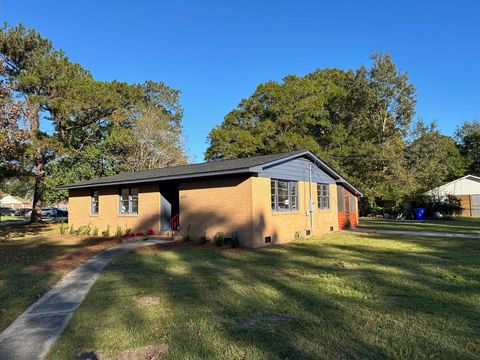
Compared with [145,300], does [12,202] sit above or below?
above

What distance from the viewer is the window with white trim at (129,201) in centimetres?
1820

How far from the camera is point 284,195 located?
15.5 meters

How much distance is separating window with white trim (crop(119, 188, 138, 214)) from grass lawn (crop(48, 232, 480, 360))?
26.7ft

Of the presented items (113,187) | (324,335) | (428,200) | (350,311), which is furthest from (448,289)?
(428,200)

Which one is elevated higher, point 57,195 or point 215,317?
point 57,195

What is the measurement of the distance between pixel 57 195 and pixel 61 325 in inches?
1038

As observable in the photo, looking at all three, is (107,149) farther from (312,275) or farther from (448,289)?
(448,289)

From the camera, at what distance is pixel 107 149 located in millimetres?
30875

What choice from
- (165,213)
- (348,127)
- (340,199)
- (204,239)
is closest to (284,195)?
(204,239)

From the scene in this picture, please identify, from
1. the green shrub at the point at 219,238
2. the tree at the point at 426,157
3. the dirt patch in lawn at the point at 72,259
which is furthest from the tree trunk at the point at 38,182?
the tree at the point at 426,157

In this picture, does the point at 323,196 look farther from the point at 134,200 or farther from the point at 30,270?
the point at 30,270

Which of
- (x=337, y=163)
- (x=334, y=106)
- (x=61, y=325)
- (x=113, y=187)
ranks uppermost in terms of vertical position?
(x=334, y=106)

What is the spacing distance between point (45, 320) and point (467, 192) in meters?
39.5

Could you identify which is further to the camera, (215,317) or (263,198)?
(263,198)
